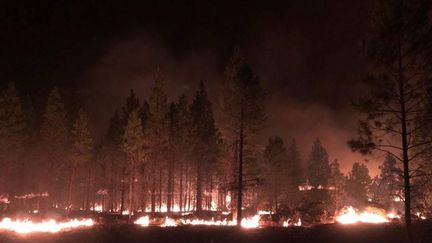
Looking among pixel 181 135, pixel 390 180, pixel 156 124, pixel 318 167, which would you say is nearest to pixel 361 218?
pixel 390 180

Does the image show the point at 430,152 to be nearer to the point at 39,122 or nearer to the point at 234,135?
the point at 234,135

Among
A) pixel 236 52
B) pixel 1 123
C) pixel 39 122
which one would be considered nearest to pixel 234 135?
pixel 236 52

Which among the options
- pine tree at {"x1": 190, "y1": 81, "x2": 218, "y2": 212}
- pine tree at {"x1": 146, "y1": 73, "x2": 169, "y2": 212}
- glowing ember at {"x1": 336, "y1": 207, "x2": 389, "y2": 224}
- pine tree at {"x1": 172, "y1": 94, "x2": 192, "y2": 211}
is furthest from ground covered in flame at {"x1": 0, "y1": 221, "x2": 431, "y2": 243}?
pine tree at {"x1": 172, "y1": 94, "x2": 192, "y2": 211}

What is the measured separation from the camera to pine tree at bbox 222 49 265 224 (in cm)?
2920

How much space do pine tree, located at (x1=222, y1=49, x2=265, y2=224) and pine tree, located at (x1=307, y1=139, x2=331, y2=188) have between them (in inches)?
2295

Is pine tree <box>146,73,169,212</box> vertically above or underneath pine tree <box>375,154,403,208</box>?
above

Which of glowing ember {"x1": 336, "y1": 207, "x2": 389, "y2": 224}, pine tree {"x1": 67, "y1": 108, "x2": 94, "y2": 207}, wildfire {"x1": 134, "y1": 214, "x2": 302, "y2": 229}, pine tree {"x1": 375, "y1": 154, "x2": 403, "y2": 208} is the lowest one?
wildfire {"x1": 134, "y1": 214, "x2": 302, "y2": 229}

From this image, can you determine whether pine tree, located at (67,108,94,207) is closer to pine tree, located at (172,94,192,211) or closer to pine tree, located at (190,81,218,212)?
pine tree, located at (172,94,192,211)

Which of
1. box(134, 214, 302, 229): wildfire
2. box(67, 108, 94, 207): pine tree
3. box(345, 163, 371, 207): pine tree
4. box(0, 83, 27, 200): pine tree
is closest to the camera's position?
box(134, 214, 302, 229): wildfire

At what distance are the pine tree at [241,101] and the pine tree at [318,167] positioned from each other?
58286 millimetres

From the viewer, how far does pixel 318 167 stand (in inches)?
3342

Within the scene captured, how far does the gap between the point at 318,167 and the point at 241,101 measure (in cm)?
6009

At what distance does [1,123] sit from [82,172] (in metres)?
24.8

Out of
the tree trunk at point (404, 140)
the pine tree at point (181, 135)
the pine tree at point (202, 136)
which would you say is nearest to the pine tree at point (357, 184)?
the pine tree at point (202, 136)
